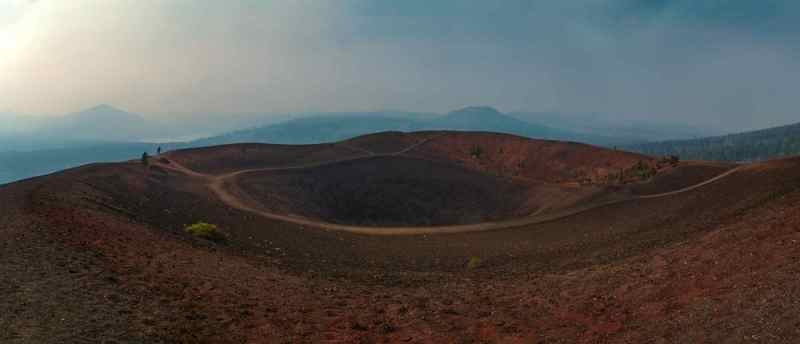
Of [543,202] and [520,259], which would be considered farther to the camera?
[543,202]

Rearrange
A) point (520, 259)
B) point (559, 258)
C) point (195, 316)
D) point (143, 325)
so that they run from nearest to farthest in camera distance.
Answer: point (143, 325) → point (195, 316) → point (559, 258) → point (520, 259)

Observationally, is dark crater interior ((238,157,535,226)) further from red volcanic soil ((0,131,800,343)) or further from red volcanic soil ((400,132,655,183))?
red volcanic soil ((0,131,800,343))

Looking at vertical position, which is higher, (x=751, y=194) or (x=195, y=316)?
(x=751, y=194)

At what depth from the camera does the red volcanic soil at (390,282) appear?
10406 millimetres

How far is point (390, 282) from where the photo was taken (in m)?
18.1

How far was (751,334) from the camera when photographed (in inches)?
344

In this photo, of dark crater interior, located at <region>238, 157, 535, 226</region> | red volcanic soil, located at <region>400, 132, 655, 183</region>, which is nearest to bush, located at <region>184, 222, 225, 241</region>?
dark crater interior, located at <region>238, 157, 535, 226</region>

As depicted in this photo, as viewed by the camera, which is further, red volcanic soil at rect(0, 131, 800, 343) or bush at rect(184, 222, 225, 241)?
bush at rect(184, 222, 225, 241)

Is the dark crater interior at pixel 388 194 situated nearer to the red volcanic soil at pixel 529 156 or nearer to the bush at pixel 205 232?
the red volcanic soil at pixel 529 156

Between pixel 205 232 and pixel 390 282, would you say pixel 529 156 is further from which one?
pixel 390 282

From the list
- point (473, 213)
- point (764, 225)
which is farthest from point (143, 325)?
point (473, 213)

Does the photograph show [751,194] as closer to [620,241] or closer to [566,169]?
[620,241]

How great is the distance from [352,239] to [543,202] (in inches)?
988

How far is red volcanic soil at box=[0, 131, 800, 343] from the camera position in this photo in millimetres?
10406
